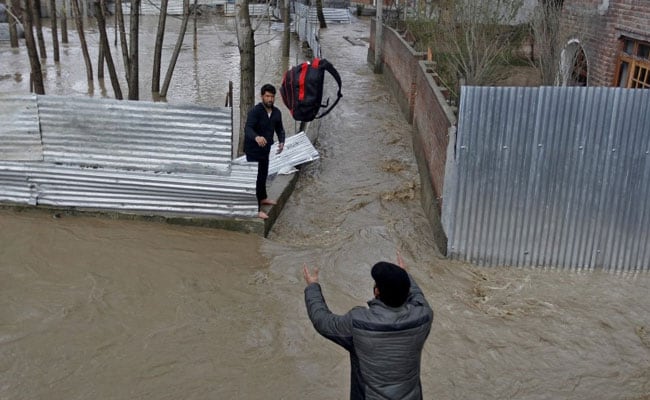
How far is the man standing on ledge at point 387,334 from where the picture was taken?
132 inches

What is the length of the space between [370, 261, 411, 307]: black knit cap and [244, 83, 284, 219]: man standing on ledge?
4381mm

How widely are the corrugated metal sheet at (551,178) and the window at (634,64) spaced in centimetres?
305

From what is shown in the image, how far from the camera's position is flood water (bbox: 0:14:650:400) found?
5277mm

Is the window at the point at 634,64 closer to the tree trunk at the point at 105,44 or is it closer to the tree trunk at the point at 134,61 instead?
the tree trunk at the point at 134,61

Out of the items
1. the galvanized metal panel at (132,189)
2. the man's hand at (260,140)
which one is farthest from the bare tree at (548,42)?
the galvanized metal panel at (132,189)

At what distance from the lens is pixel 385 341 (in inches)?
132

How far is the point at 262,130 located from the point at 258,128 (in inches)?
2.6

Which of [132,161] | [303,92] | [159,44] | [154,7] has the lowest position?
[154,7]

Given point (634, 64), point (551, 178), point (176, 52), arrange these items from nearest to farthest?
point (551, 178) < point (634, 64) < point (176, 52)

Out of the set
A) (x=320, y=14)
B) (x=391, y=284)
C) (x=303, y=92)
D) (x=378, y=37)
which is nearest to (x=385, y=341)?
(x=391, y=284)

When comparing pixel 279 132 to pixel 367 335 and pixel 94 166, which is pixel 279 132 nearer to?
pixel 94 166

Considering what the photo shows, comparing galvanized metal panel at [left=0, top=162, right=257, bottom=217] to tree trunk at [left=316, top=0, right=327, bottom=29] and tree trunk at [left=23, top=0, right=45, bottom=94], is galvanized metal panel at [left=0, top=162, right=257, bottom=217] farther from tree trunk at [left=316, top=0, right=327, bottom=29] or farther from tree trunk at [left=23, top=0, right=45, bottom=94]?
tree trunk at [left=316, top=0, right=327, bottom=29]

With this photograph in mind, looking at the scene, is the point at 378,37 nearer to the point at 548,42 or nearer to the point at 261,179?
the point at 548,42

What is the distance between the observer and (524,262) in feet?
23.5
